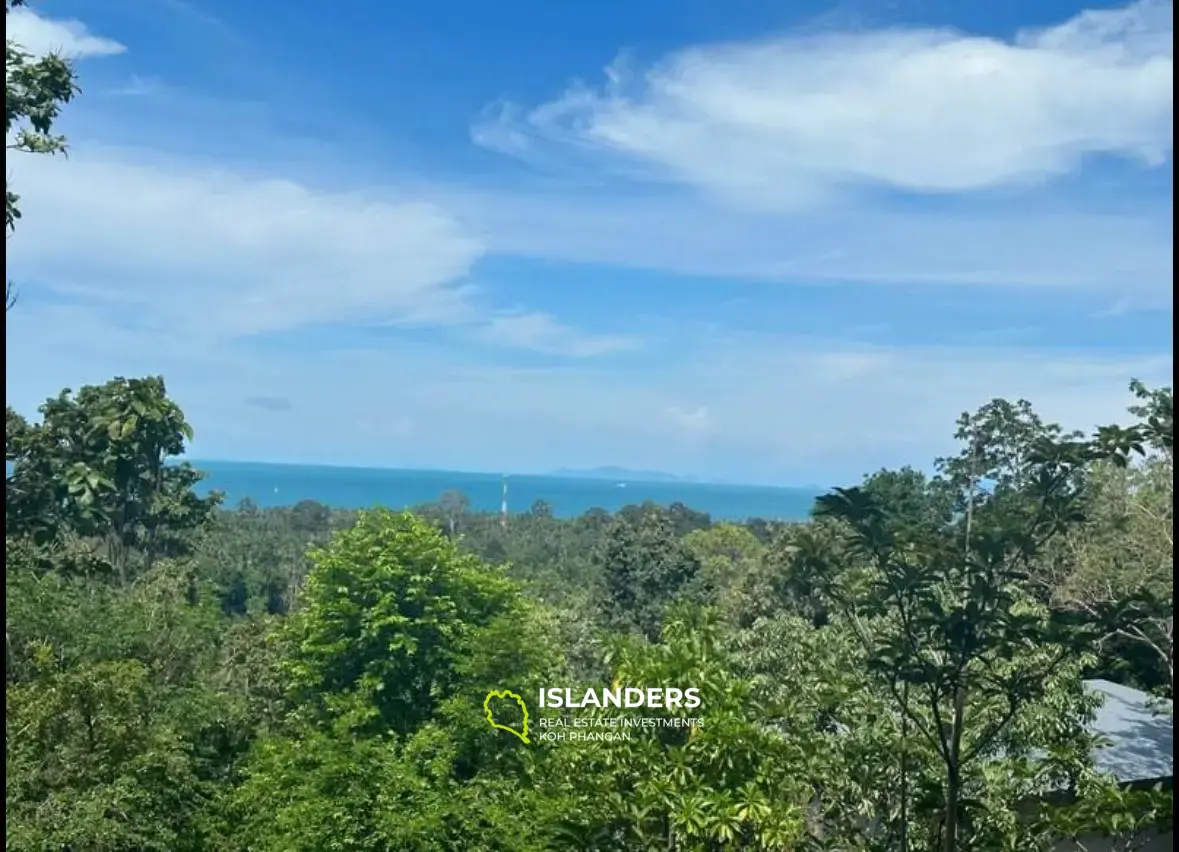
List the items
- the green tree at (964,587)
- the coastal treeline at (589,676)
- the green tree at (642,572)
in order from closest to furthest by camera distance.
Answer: the green tree at (964,587) < the coastal treeline at (589,676) < the green tree at (642,572)

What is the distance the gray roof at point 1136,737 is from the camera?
534 centimetres

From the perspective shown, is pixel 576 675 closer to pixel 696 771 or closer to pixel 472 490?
pixel 696 771

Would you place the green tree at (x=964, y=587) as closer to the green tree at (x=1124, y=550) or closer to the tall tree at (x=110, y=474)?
the green tree at (x=1124, y=550)

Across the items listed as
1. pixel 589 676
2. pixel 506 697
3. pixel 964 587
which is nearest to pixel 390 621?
pixel 506 697

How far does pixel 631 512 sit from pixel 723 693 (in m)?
9.32

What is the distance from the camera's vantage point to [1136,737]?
5.58 meters

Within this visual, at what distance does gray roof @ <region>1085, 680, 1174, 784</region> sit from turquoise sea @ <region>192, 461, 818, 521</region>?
3.75m

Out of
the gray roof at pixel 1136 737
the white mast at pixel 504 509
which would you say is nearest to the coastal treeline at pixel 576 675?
the gray roof at pixel 1136 737

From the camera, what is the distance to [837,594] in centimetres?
304

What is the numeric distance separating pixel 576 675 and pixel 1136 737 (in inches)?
168

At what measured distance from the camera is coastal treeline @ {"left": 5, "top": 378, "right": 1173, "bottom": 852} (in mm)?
2854

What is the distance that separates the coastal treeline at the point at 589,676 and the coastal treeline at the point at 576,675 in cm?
→ 2

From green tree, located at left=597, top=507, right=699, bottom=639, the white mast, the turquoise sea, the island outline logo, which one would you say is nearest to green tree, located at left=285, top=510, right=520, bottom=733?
the island outline logo

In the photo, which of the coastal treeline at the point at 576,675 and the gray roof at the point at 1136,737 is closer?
the coastal treeline at the point at 576,675
